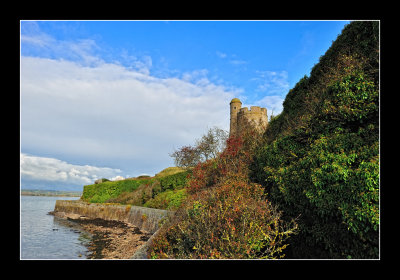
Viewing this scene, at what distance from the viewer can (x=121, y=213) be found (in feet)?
73.0

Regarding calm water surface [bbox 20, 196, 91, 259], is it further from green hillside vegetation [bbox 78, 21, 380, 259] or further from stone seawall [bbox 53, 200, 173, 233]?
green hillside vegetation [bbox 78, 21, 380, 259]

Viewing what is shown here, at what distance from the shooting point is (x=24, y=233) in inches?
693

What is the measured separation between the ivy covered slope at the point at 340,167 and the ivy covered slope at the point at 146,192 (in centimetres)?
1006

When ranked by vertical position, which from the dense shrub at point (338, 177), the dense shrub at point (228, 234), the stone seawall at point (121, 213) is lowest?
the stone seawall at point (121, 213)

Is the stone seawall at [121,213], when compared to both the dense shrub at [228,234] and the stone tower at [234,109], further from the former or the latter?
the stone tower at [234,109]

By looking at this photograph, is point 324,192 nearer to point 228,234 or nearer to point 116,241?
point 228,234

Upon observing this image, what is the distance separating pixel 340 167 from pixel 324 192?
32.4 inches

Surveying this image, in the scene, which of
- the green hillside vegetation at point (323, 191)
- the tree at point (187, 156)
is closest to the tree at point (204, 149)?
the tree at point (187, 156)

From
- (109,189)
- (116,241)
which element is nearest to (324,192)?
(116,241)

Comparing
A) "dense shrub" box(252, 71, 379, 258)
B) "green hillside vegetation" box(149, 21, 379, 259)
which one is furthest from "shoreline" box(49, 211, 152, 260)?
"dense shrub" box(252, 71, 379, 258)

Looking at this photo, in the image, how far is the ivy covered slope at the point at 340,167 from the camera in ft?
17.1
